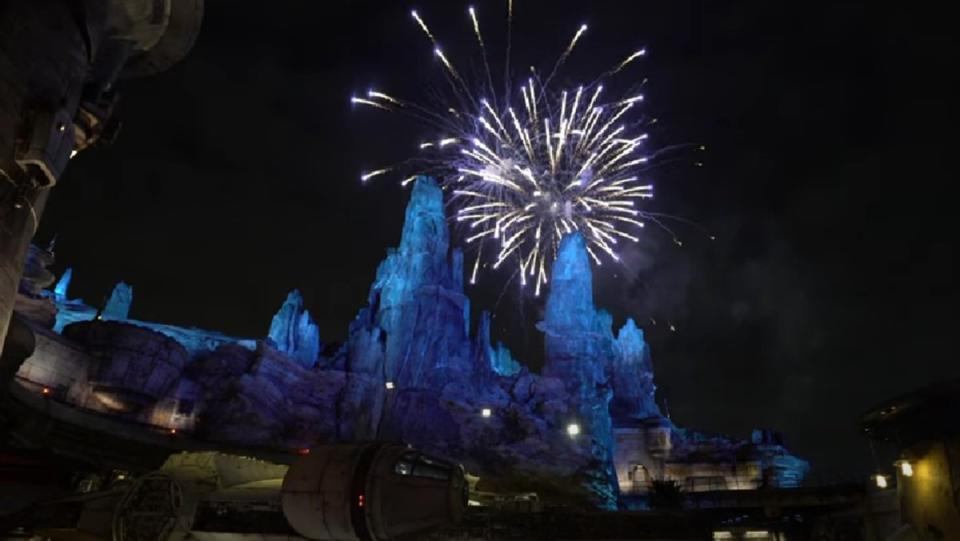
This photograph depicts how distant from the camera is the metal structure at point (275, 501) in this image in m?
11.2

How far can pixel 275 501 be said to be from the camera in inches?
634

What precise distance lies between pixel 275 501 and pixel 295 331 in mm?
69586

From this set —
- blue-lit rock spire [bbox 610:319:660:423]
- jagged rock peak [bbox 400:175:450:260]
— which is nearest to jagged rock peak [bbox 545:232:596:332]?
jagged rock peak [bbox 400:175:450:260]

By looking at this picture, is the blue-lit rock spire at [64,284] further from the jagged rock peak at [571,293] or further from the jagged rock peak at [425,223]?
the jagged rock peak at [571,293]

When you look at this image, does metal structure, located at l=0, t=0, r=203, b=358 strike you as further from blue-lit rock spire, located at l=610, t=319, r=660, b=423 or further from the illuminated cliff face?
blue-lit rock spire, located at l=610, t=319, r=660, b=423

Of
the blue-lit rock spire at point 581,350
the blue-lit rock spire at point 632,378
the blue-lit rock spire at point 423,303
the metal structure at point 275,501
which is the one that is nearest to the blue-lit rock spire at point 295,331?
the blue-lit rock spire at point 423,303

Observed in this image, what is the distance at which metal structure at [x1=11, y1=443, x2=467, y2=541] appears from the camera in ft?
36.8

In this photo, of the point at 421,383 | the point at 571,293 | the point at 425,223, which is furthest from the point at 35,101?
the point at 425,223

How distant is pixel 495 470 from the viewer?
60.5 metres

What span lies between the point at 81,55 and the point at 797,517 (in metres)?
29.5

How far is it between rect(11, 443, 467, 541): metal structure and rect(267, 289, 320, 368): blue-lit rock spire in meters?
62.4

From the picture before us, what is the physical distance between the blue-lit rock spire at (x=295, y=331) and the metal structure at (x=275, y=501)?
62.4m

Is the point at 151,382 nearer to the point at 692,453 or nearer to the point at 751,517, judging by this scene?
the point at 751,517

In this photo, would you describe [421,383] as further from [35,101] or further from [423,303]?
[35,101]
